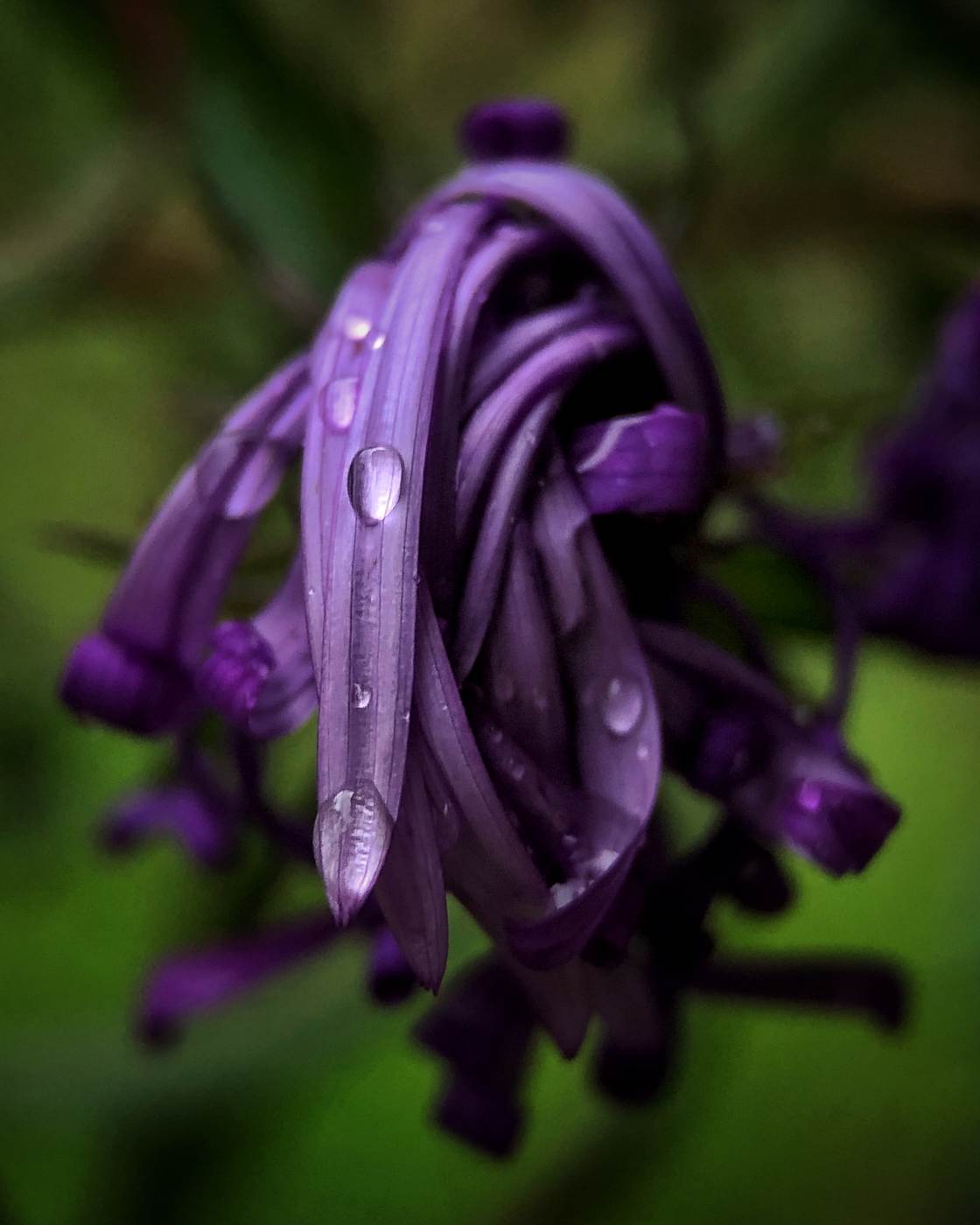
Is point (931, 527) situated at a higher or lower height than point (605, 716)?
lower

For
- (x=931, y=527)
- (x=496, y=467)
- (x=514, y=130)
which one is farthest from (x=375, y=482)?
(x=931, y=527)

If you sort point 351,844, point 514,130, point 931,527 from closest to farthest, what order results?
point 351,844
point 514,130
point 931,527

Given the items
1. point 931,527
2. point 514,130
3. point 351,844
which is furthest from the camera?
point 931,527

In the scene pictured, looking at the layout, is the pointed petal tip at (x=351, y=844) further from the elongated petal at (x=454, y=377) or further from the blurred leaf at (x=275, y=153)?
the blurred leaf at (x=275, y=153)

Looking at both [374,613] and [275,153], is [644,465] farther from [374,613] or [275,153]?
[275,153]

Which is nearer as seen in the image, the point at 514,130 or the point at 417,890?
the point at 417,890

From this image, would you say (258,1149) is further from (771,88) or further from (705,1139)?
(771,88)

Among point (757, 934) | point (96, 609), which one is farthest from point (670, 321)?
point (96, 609)
